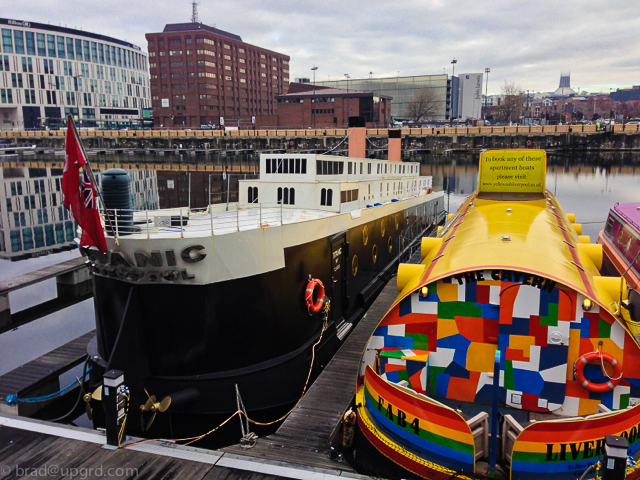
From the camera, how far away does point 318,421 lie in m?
10.4

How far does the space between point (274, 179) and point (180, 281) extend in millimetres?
8589

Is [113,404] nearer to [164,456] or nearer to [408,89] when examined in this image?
[164,456]

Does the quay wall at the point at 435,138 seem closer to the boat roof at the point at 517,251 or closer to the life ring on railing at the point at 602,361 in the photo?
the boat roof at the point at 517,251

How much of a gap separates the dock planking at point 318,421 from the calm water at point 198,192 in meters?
5.96

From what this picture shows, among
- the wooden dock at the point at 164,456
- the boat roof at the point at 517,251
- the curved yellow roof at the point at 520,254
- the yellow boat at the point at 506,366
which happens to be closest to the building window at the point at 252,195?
the curved yellow roof at the point at 520,254

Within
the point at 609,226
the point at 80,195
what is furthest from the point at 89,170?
the point at 609,226

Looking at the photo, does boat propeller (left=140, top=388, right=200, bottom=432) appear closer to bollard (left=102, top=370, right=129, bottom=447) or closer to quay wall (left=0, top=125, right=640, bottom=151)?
bollard (left=102, top=370, right=129, bottom=447)

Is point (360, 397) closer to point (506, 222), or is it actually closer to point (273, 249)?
point (273, 249)

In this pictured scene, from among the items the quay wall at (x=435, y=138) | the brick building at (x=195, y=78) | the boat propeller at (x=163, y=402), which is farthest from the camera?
the brick building at (x=195, y=78)

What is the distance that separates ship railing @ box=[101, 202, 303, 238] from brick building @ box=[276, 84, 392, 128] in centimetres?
8303

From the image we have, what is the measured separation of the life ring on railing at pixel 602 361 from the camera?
760 centimetres

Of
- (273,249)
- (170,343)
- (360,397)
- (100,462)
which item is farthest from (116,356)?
(360,397)

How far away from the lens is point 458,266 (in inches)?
333

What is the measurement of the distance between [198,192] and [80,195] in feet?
156
